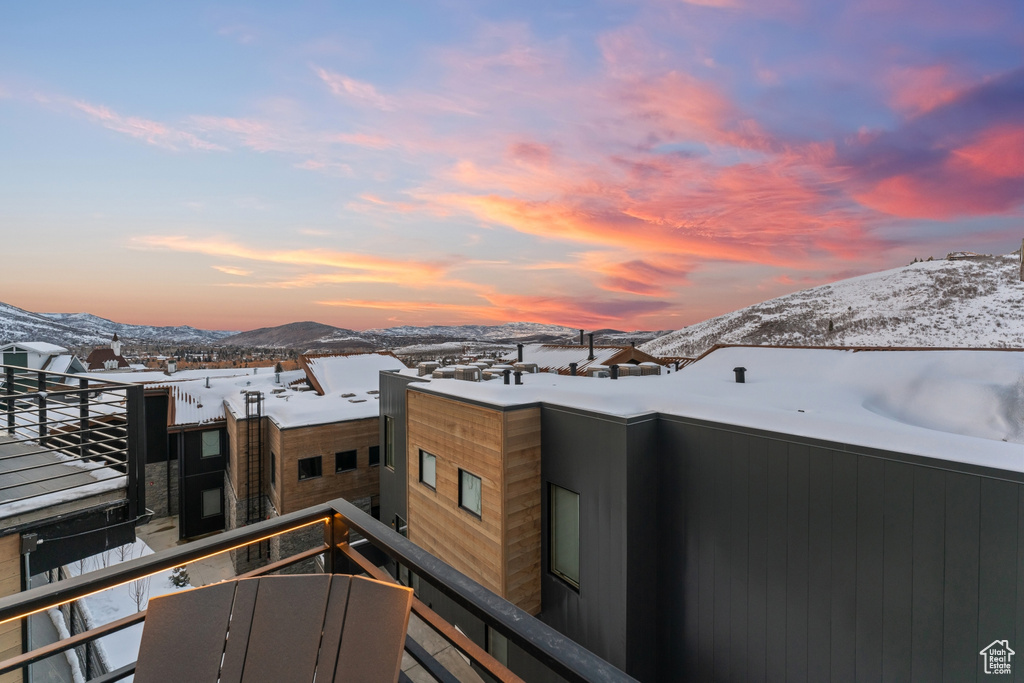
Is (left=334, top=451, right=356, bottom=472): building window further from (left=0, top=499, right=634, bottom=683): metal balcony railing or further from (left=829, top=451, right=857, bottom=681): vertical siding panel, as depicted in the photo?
(left=0, top=499, right=634, bottom=683): metal balcony railing

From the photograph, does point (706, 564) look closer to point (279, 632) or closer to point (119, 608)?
point (279, 632)

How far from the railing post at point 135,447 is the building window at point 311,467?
11.1 metres

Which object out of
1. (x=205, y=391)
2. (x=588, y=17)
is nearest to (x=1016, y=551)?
(x=588, y=17)

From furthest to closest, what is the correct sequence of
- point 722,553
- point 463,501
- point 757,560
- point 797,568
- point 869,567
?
1. point 463,501
2. point 722,553
3. point 757,560
4. point 797,568
5. point 869,567

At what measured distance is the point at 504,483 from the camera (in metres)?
6.39

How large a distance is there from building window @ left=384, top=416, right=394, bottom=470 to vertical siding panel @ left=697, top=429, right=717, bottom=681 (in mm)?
8323

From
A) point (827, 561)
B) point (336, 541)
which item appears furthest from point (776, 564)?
point (336, 541)

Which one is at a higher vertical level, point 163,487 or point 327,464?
point 327,464

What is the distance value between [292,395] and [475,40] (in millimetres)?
14722

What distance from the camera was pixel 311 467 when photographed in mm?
13938

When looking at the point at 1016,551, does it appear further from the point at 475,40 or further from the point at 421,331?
the point at 421,331

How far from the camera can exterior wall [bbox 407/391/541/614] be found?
6.42 meters

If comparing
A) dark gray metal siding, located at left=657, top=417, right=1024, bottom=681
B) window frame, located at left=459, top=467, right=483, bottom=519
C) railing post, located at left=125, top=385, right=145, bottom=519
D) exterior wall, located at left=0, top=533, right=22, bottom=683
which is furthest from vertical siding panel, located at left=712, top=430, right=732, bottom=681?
exterior wall, located at left=0, top=533, right=22, bottom=683

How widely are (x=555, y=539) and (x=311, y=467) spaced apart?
10263 mm
